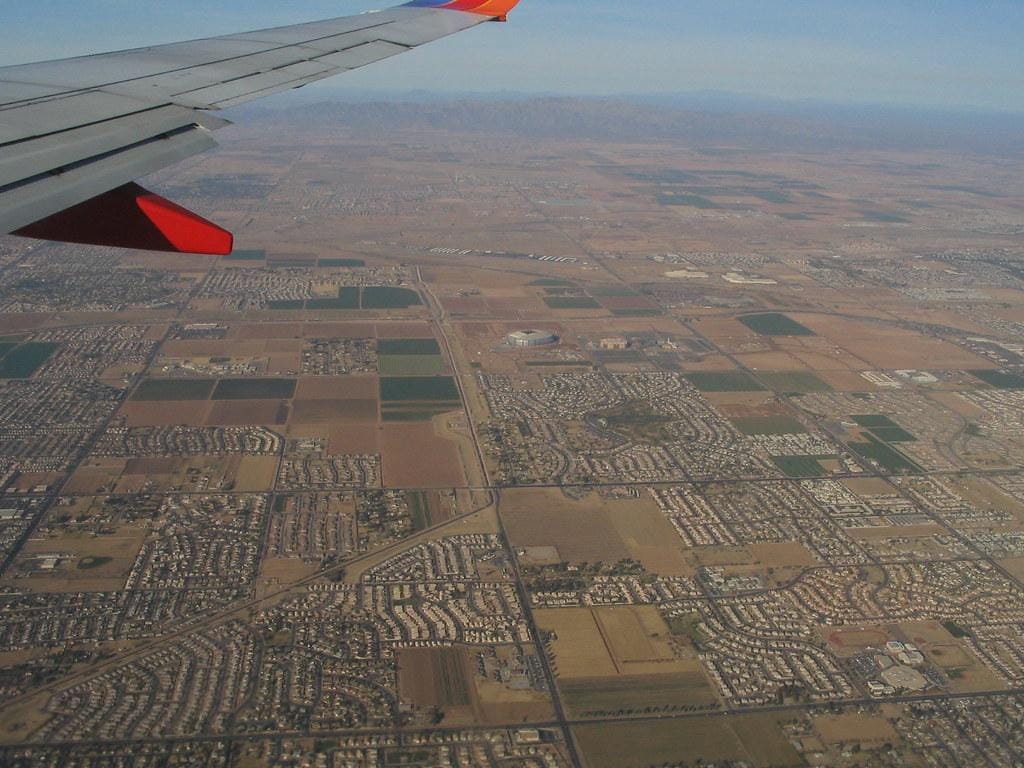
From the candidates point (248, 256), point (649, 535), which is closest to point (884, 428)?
point (649, 535)

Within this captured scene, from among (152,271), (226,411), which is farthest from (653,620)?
(152,271)

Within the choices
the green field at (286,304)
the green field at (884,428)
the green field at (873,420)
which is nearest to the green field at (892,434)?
the green field at (884,428)

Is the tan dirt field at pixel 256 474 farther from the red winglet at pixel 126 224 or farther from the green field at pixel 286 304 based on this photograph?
the green field at pixel 286 304

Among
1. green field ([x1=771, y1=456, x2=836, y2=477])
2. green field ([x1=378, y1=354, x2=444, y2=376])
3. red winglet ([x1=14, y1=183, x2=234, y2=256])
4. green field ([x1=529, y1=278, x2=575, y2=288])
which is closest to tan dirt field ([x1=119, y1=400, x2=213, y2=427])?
green field ([x1=378, y1=354, x2=444, y2=376])

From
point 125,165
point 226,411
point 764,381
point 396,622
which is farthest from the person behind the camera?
point 764,381

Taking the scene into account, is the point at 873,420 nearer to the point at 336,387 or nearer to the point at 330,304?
the point at 336,387

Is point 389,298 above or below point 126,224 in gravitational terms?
below

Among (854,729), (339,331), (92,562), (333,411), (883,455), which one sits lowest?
(339,331)

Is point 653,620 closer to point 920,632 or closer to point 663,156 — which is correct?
point 920,632
